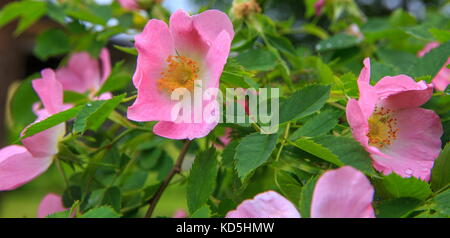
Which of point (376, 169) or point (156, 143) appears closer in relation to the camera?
point (376, 169)

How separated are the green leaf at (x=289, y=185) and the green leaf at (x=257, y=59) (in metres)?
0.16

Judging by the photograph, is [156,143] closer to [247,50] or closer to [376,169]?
[247,50]

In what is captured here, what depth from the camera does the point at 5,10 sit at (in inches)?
31.6

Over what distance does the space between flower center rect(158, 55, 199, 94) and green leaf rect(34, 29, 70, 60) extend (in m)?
0.47

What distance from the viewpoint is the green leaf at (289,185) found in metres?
0.36

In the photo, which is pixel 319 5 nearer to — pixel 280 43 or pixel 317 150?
pixel 280 43

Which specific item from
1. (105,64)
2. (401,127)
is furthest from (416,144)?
(105,64)

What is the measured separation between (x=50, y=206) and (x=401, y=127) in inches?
15.4

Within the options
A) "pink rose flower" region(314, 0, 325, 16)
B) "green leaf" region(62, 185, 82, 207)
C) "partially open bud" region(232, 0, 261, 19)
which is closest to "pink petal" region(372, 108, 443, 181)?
"partially open bud" region(232, 0, 261, 19)

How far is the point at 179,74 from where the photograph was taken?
443mm

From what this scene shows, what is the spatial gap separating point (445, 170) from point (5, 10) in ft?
2.35
